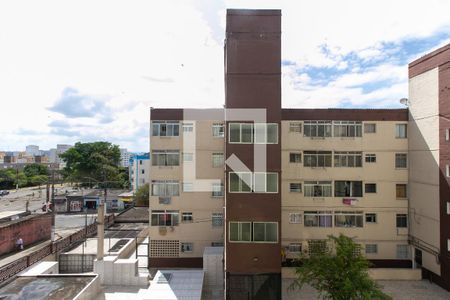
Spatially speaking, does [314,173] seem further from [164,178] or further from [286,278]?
[164,178]

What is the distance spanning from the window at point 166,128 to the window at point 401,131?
42.2 feet

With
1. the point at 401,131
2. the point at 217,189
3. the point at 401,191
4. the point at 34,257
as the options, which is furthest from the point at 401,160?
→ the point at 34,257

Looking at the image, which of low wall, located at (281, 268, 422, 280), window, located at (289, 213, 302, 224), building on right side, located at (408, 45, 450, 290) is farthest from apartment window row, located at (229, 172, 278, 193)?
building on right side, located at (408, 45, 450, 290)

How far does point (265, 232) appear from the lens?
13.5m

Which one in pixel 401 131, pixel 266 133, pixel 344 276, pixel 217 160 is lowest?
pixel 344 276

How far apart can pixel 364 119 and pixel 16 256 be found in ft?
76.4

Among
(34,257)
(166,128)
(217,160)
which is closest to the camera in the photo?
(34,257)

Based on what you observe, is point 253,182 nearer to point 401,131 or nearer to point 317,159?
point 317,159

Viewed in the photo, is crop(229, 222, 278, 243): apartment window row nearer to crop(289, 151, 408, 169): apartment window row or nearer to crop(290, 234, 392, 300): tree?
crop(290, 234, 392, 300): tree

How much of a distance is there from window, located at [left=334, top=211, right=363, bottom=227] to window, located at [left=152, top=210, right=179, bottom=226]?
370 inches

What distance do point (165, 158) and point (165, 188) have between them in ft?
5.88

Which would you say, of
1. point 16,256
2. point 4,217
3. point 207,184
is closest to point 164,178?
point 207,184

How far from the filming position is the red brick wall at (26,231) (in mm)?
20164

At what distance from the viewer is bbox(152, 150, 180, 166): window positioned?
18.3 metres
